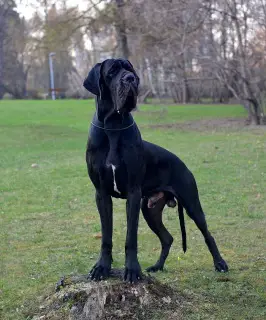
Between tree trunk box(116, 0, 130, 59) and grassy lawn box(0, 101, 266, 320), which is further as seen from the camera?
tree trunk box(116, 0, 130, 59)

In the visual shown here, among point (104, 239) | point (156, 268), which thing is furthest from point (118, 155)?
point (156, 268)

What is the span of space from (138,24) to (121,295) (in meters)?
24.2

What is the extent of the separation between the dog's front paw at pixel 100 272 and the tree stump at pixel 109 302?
5cm

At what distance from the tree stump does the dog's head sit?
5.04 feet

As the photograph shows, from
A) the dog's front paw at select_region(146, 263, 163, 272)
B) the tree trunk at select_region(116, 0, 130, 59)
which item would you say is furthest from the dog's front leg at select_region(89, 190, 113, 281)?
the tree trunk at select_region(116, 0, 130, 59)

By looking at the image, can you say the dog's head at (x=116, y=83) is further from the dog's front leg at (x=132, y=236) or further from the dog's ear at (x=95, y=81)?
the dog's front leg at (x=132, y=236)

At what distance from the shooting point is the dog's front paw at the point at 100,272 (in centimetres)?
502

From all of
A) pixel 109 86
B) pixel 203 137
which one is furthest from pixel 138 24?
pixel 109 86

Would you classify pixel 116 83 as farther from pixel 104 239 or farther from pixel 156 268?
pixel 156 268

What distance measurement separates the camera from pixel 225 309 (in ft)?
17.1

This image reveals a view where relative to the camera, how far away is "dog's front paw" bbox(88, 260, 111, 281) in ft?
16.5

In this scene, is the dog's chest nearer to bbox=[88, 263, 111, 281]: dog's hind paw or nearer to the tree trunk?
bbox=[88, 263, 111, 281]: dog's hind paw

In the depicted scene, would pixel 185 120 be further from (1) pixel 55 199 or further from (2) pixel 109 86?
(2) pixel 109 86

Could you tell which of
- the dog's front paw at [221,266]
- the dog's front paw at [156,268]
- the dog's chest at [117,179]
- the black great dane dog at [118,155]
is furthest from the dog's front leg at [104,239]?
the dog's front paw at [221,266]
